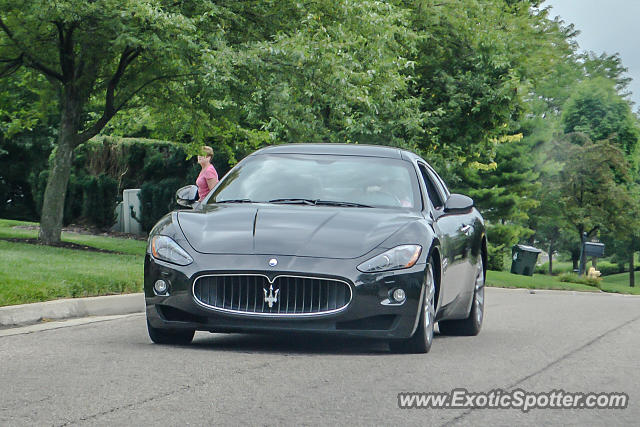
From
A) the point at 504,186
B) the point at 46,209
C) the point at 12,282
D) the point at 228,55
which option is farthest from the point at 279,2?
the point at 504,186

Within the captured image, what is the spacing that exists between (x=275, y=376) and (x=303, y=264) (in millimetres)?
967

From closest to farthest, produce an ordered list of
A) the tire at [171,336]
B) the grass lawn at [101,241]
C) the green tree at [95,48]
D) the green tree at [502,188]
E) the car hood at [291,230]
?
the car hood at [291,230] → the tire at [171,336] → the green tree at [95,48] → the grass lawn at [101,241] → the green tree at [502,188]

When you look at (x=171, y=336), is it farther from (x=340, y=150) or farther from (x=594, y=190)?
(x=594, y=190)

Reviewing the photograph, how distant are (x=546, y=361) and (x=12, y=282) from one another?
235 inches

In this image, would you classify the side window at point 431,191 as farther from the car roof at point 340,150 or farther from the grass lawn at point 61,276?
the grass lawn at point 61,276

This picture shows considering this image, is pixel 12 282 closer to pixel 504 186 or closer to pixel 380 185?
pixel 380 185

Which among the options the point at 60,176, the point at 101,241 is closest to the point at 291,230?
the point at 60,176

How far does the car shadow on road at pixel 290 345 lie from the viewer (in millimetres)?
8070

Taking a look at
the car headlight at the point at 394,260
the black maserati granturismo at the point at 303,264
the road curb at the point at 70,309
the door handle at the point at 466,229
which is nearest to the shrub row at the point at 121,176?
the road curb at the point at 70,309

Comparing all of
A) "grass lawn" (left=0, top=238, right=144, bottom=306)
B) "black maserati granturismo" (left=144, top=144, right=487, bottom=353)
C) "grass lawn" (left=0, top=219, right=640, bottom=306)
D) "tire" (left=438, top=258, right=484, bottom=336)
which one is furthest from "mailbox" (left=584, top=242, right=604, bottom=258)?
"black maserati granturismo" (left=144, top=144, right=487, bottom=353)

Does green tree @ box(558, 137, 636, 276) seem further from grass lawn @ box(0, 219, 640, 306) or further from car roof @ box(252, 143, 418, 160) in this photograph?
car roof @ box(252, 143, 418, 160)

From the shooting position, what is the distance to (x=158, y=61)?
21109 mm

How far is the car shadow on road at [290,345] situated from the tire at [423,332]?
0.13 meters

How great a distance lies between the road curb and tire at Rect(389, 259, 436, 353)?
3.89 meters
